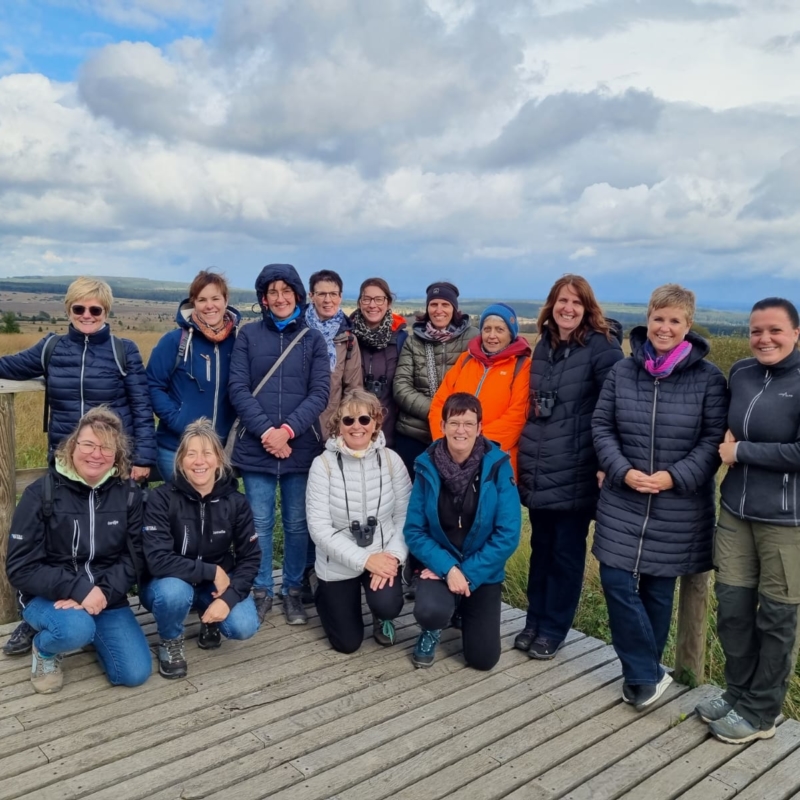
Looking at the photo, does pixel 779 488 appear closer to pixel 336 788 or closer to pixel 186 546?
pixel 336 788

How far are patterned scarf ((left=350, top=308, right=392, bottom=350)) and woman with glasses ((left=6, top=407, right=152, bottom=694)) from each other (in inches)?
69.9

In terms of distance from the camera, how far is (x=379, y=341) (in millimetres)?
5094

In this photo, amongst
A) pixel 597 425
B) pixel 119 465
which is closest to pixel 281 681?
pixel 119 465

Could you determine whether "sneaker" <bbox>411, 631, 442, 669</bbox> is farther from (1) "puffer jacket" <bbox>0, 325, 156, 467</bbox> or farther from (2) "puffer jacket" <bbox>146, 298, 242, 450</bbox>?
(1) "puffer jacket" <bbox>0, 325, 156, 467</bbox>

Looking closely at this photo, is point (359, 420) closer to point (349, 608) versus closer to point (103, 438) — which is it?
point (349, 608)

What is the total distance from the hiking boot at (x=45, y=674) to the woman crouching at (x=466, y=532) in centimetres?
188

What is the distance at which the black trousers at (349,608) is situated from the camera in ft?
14.3

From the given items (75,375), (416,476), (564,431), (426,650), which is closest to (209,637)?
(426,650)

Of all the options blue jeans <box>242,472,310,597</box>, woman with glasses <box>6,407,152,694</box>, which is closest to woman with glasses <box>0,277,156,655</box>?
woman with glasses <box>6,407,152,694</box>

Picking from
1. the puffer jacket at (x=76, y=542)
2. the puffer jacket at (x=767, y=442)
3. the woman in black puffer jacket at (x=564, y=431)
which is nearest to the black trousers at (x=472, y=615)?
the woman in black puffer jacket at (x=564, y=431)

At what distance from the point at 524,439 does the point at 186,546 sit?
198 cm

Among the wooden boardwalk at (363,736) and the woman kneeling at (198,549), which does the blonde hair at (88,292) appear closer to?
the woman kneeling at (198,549)

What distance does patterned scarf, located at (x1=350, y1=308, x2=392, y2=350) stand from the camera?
5.08m

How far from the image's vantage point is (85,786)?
121 inches
